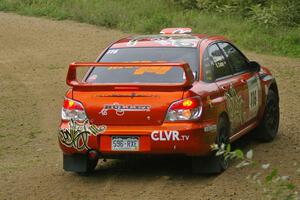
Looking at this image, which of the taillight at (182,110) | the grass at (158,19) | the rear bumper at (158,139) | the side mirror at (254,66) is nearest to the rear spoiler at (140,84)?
the taillight at (182,110)

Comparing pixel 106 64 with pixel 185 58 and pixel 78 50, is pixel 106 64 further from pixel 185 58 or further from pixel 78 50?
pixel 78 50

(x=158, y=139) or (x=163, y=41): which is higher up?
(x=163, y=41)

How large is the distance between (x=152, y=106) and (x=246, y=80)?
6.74 ft

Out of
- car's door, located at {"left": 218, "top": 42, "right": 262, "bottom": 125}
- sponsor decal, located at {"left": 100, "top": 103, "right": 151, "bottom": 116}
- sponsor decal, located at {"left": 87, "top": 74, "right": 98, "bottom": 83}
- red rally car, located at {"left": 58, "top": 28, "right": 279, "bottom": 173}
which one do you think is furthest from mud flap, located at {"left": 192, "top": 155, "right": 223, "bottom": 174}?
sponsor decal, located at {"left": 87, "top": 74, "right": 98, "bottom": 83}

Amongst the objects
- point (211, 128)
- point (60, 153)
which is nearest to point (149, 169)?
point (211, 128)

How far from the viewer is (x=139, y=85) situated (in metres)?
8.07

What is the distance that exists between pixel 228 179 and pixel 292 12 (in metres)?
13.9

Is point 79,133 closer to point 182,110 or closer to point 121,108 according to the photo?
point 121,108

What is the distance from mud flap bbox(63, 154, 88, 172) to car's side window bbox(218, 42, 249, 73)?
2.28 meters

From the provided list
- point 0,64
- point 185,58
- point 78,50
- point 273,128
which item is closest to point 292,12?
point 78,50

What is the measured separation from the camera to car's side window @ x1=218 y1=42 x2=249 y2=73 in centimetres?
968

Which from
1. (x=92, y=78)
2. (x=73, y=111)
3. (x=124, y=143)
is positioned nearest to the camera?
(x=124, y=143)

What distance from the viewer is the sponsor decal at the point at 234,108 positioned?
8.86 metres

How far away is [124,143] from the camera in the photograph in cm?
803
